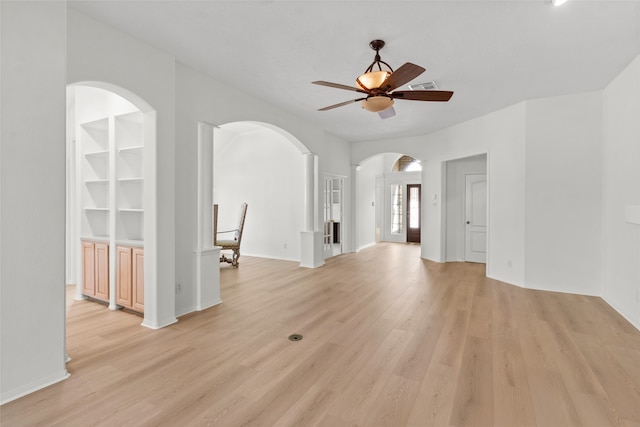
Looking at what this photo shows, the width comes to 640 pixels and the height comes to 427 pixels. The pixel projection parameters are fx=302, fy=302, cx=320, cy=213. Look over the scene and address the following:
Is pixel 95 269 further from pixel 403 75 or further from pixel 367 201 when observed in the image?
pixel 367 201

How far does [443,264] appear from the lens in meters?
6.75

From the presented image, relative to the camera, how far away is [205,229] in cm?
388

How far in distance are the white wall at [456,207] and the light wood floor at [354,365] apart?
9.02ft

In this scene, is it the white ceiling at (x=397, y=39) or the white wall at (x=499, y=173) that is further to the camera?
the white wall at (x=499, y=173)

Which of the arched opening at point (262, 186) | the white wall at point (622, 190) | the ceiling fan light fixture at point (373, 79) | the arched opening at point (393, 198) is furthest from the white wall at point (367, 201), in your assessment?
the ceiling fan light fixture at point (373, 79)

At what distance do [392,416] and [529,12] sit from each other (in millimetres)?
3359

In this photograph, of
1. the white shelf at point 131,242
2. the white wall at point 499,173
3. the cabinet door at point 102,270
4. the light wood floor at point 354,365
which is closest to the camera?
the light wood floor at point 354,365

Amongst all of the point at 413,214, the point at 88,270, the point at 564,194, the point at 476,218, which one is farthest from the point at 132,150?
the point at 413,214

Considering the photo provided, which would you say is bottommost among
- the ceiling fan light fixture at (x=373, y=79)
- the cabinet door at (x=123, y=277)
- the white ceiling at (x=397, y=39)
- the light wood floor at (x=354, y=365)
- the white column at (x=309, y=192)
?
the light wood floor at (x=354, y=365)

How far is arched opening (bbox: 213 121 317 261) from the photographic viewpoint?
7297 millimetres

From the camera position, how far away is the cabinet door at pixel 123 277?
3711mm

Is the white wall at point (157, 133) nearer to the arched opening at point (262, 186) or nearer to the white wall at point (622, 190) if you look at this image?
the arched opening at point (262, 186)

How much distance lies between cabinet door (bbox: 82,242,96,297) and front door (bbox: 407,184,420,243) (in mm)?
8859

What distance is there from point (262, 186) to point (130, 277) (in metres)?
4.42
